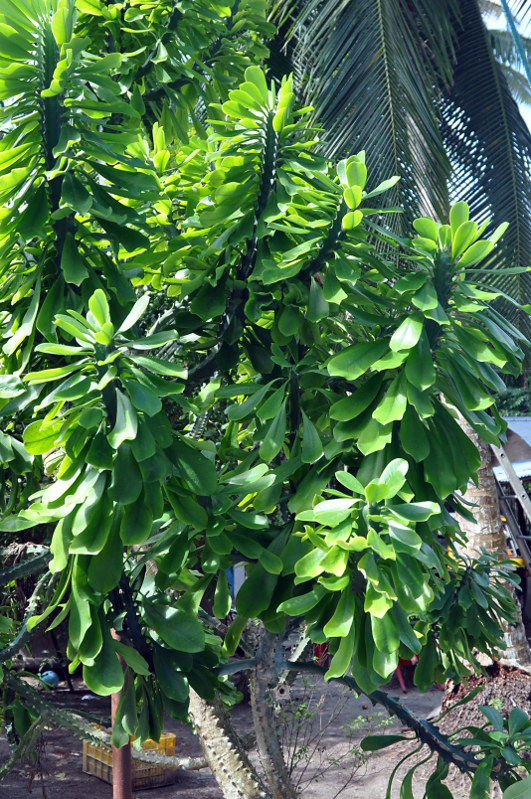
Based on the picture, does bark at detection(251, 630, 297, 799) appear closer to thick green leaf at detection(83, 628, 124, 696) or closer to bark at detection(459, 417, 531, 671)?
thick green leaf at detection(83, 628, 124, 696)

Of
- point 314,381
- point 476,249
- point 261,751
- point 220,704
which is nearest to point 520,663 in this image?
point 220,704

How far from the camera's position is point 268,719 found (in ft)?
8.30

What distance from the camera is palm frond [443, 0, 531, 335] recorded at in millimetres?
5910

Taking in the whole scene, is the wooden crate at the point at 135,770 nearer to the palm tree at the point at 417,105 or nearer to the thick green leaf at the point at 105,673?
the palm tree at the point at 417,105

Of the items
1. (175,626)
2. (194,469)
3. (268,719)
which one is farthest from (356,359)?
(268,719)

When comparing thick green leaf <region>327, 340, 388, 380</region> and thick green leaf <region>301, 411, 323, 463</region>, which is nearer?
thick green leaf <region>327, 340, 388, 380</region>

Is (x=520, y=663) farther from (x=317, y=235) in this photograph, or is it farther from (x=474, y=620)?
(x=317, y=235)

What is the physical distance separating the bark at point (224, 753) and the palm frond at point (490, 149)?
389 cm

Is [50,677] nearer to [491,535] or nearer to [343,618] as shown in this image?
[491,535]

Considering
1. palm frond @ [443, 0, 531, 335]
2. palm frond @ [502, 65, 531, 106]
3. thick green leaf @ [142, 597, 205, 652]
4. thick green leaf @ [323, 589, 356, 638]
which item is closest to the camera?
thick green leaf @ [323, 589, 356, 638]

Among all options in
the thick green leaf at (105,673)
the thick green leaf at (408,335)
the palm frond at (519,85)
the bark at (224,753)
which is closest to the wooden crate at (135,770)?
the bark at (224,753)

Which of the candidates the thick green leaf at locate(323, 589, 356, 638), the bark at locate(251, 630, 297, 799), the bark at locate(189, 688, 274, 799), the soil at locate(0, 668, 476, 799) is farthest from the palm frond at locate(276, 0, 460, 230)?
the soil at locate(0, 668, 476, 799)

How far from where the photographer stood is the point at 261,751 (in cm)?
268

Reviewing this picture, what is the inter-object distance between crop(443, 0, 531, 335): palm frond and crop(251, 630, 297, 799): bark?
4.16 m
